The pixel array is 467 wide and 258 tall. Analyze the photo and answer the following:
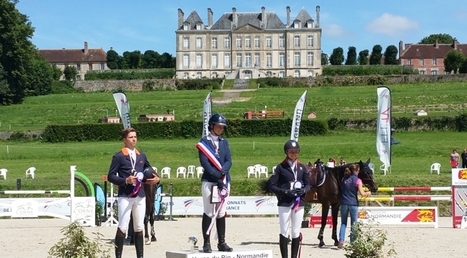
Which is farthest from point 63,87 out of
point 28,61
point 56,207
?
point 56,207

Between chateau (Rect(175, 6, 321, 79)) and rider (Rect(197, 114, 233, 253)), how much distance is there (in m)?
102

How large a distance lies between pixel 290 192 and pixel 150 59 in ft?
440

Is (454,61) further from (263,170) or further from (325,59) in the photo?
(263,170)

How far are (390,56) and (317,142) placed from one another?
92.2 m

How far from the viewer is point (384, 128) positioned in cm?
2752

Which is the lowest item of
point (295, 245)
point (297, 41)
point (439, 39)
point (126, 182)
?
point (295, 245)

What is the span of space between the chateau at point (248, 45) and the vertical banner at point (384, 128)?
85956 millimetres

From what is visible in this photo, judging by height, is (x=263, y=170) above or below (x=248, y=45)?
below

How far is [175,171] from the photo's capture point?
1446 inches

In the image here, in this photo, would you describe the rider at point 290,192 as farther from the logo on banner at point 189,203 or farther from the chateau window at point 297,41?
the chateau window at point 297,41

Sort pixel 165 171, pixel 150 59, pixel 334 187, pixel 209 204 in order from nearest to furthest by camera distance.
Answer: pixel 209 204
pixel 334 187
pixel 165 171
pixel 150 59

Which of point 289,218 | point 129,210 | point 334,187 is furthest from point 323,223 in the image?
point 129,210

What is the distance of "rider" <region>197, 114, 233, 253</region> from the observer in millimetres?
11305

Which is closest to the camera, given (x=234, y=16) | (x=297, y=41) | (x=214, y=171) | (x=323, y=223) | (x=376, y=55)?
(x=214, y=171)
